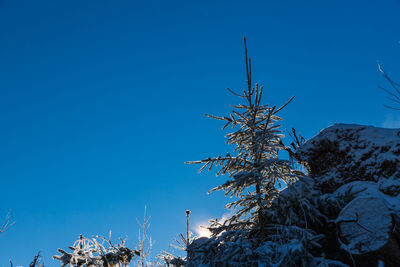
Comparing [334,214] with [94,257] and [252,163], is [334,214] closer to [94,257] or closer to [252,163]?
[252,163]

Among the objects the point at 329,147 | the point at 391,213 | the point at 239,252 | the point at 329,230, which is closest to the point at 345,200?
→ the point at 329,230

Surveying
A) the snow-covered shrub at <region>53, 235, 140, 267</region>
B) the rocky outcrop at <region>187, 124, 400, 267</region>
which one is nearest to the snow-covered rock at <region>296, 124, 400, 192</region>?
the rocky outcrop at <region>187, 124, 400, 267</region>

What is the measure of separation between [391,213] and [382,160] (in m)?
1.62

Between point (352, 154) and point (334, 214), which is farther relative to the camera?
point (352, 154)

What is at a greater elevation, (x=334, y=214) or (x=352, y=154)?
(x=352, y=154)

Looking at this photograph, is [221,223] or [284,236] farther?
[221,223]

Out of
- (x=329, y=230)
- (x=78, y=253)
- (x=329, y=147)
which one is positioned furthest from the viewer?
(x=329, y=147)

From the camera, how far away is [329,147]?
249 inches

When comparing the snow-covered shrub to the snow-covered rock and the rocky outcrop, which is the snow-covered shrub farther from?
the snow-covered rock

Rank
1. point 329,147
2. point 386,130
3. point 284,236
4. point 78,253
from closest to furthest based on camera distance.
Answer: point 78,253 → point 284,236 → point 386,130 → point 329,147

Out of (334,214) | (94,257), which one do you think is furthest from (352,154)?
(94,257)

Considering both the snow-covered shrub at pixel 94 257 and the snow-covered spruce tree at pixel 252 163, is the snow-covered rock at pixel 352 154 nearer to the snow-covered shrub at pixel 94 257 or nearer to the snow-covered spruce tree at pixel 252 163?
the snow-covered spruce tree at pixel 252 163

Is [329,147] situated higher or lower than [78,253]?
higher

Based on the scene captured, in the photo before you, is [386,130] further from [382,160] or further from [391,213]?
[391,213]
